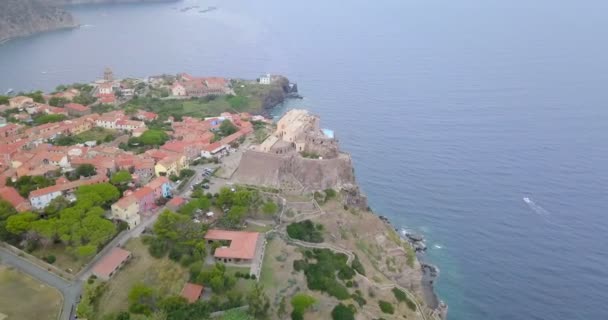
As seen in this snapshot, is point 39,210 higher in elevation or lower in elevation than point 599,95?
lower

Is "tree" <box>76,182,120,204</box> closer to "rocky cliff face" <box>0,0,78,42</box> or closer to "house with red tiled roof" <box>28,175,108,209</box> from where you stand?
"house with red tiled roof" <box>28,175,108,209</box>

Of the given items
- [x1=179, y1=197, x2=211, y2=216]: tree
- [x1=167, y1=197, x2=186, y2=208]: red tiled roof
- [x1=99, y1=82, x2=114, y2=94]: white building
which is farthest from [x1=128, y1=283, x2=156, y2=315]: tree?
[x1=99, y1=82, x2=114, y2=94]: white building

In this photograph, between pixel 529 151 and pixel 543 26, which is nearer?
pixel 529 151

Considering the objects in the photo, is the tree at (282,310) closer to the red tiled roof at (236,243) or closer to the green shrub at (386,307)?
the red tiled roof at (236,243)

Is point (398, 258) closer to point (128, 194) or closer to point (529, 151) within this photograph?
point (128, 194)

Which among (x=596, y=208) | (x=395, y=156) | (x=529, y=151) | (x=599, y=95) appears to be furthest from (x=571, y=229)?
(x=599, y=95)

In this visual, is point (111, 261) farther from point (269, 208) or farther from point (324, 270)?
point (324, 270)

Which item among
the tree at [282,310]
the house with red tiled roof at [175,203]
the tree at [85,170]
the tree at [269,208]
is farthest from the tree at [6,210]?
the tree at [282,310]
